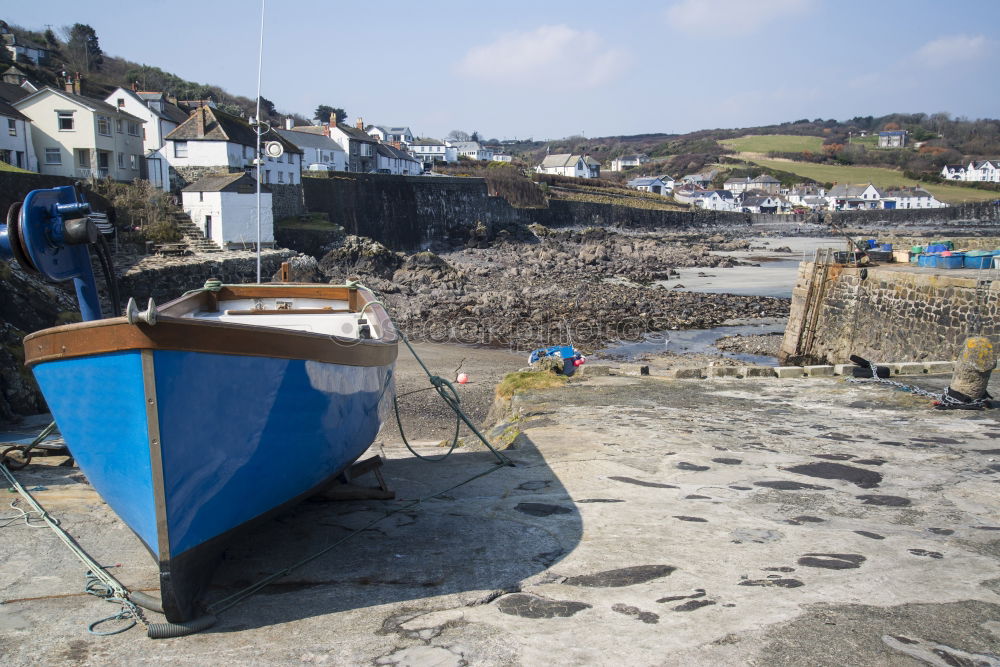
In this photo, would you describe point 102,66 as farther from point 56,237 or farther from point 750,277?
point 56,237

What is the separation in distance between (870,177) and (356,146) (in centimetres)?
10079

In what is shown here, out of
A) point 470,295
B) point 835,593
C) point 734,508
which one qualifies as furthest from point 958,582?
point 470,295

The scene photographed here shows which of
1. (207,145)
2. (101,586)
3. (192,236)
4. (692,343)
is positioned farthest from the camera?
(207,145)

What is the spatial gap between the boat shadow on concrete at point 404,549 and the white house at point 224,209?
24986 mm

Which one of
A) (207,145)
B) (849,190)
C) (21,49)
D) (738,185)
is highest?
(21,49)

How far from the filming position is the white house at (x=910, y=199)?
106 meters

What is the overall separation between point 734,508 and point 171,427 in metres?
4.29

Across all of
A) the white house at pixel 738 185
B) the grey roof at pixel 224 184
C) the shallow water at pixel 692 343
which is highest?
the white house at pixel 738 185

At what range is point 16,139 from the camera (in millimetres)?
29109

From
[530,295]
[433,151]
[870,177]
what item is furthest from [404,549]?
[870,177]

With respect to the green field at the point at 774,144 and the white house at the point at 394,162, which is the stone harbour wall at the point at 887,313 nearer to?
the white house at the point at 394,162

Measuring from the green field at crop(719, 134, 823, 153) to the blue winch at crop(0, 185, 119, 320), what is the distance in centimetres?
16212

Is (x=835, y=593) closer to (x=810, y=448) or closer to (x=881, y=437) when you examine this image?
(x=810, y=448)

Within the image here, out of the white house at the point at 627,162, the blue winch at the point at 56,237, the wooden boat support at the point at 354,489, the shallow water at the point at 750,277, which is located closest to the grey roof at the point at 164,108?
the shallow water at the point at 750,277
